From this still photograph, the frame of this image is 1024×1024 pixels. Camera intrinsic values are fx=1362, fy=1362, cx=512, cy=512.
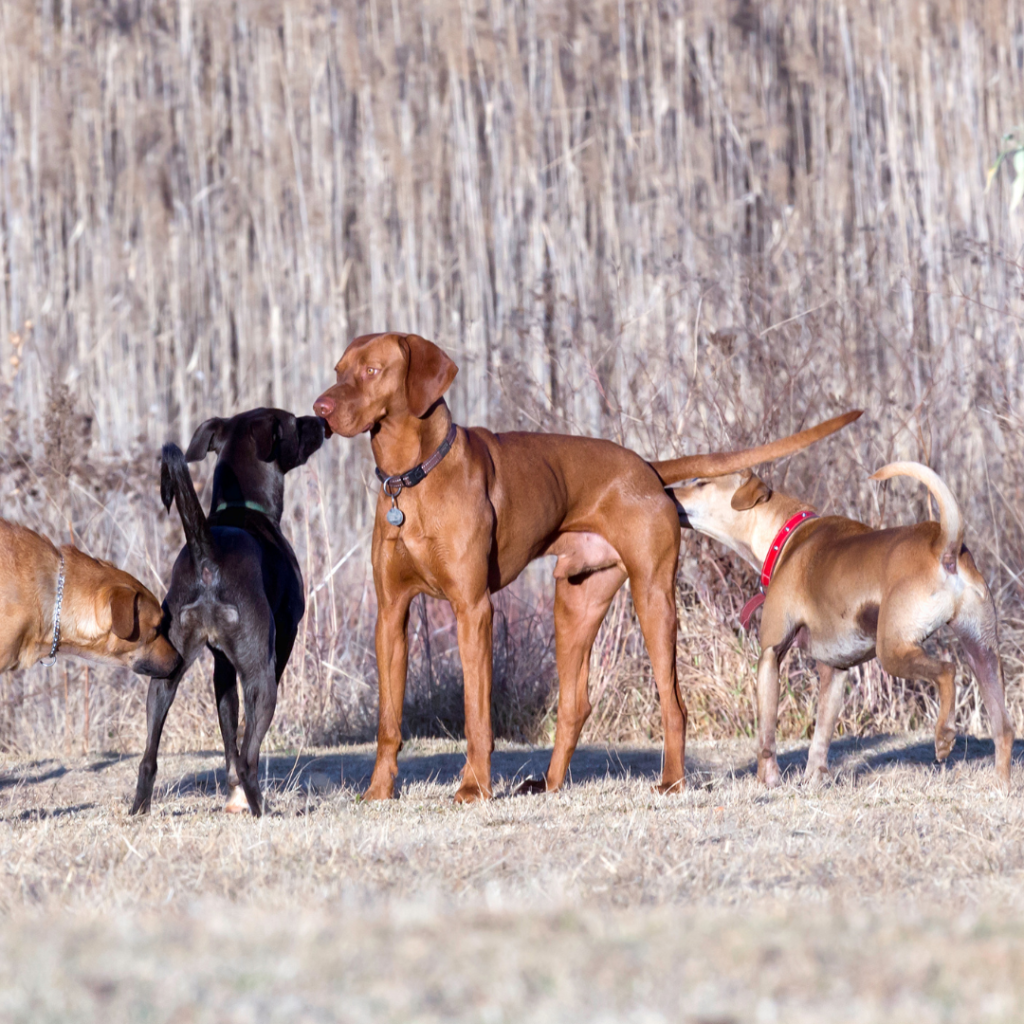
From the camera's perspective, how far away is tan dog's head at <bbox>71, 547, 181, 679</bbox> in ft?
17.0

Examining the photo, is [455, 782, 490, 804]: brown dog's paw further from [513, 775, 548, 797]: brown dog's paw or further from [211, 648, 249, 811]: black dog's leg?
[211, 648, 249, 811]: black dog's leg

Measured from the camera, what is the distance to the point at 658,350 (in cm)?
804

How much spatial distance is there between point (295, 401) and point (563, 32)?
3.94 meters

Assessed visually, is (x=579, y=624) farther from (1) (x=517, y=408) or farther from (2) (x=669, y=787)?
(1) (x=517, y=408)

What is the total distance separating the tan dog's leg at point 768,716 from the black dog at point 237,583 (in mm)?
2007

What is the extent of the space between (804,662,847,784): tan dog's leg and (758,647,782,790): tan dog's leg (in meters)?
0.17

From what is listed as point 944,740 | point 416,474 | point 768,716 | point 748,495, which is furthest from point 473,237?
point 944,740

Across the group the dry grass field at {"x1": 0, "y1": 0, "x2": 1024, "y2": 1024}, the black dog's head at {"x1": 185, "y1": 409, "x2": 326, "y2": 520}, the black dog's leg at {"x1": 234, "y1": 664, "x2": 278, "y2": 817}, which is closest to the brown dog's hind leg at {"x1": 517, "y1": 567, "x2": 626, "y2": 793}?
the dry grass field at {"x1": 0, "y1": 0, "x2": 1024, "y2": 1024}

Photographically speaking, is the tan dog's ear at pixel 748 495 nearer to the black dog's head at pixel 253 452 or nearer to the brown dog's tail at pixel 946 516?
the brown dog's tail at pixel 946 516

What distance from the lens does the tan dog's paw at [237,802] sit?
5.12 meters

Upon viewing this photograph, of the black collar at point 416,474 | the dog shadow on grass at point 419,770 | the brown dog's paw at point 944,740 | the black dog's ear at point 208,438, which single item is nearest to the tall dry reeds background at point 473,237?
the dog shadow on grass at point 419,770

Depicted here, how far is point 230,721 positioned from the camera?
213 inches

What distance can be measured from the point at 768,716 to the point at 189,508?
2593 mm

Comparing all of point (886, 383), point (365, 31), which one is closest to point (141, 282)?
point (365, 31)
